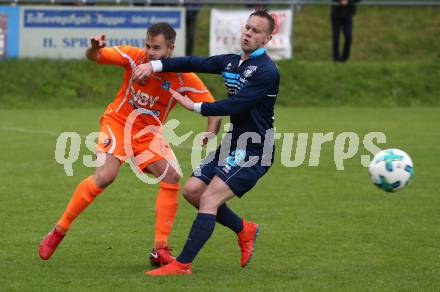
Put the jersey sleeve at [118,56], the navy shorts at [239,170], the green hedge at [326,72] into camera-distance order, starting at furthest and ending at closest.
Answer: the green hedge at [326,72] → the jersey sleeve at [118,56] → the navy shorts at [239,170]

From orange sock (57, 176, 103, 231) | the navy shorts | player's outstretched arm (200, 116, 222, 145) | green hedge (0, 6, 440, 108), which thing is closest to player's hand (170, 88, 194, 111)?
player's outstretched arm (200, 116, 222, 145)

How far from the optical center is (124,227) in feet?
30.3

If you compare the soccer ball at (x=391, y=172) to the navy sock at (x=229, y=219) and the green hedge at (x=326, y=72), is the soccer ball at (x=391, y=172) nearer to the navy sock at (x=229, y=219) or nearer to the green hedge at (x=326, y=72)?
the navy sock at (x=229, y=219)

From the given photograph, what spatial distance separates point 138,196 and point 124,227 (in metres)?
1.80

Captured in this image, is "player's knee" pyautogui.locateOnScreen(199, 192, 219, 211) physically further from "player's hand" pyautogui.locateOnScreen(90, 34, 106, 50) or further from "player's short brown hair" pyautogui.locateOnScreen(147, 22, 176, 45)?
"player's hand" pyautogui.locateOnScreen(90, 34, 106, 50)

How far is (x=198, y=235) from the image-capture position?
725cm

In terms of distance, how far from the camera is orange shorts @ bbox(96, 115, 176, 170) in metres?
7.84

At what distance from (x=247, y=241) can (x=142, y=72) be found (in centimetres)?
153

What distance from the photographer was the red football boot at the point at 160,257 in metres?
7.64

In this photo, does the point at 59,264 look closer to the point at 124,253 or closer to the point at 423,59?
the point at 124,253

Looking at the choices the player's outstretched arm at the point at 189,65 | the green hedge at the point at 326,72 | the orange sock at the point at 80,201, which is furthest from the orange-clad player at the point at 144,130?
the green hedge at the point at 326,72

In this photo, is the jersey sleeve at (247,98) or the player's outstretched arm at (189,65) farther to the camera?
the player's outstretched arm at (189,65)

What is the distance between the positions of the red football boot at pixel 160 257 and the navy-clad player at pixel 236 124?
31 centimetres

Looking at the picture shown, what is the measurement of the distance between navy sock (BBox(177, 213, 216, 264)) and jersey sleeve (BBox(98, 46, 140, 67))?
143cm
